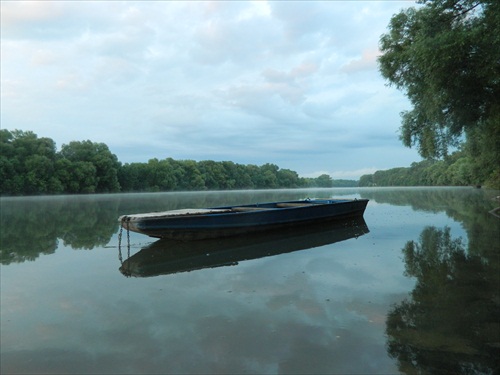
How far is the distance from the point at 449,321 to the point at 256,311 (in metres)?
2.91

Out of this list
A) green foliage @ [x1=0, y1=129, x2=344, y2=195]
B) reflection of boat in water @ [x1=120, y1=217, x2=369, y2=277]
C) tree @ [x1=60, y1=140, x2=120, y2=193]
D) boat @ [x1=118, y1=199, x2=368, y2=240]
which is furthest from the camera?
tree @ [x1=60, y1=140, x2=120, y2=193]

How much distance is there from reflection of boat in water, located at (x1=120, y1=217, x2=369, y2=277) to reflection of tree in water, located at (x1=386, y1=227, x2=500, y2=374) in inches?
181

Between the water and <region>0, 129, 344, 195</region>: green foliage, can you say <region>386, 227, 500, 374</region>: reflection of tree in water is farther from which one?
<region>0, 129, 344, 195</region>: green foliage

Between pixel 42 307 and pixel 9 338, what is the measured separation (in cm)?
135

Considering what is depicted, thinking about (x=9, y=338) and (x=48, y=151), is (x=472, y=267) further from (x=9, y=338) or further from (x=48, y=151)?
(x=48, y=151)

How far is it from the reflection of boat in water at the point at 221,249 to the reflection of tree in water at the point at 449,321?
4.59 metres

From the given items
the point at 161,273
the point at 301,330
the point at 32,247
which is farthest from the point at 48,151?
the point at 301,330

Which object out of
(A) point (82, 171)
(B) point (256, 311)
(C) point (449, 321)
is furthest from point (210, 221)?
(A) point (82, 171)

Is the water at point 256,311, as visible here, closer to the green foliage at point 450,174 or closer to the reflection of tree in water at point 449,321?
the reflection of tree in water at point 449,321

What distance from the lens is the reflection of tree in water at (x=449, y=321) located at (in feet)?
13.2

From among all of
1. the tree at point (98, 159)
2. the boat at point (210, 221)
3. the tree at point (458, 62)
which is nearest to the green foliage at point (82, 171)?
the tree at point (98, 159)

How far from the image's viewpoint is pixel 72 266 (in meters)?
9.45

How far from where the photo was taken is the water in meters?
4.24

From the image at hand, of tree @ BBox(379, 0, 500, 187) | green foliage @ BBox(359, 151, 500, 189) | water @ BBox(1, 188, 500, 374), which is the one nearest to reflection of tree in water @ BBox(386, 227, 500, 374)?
water @ BBox(1, 188, 500, 374)
